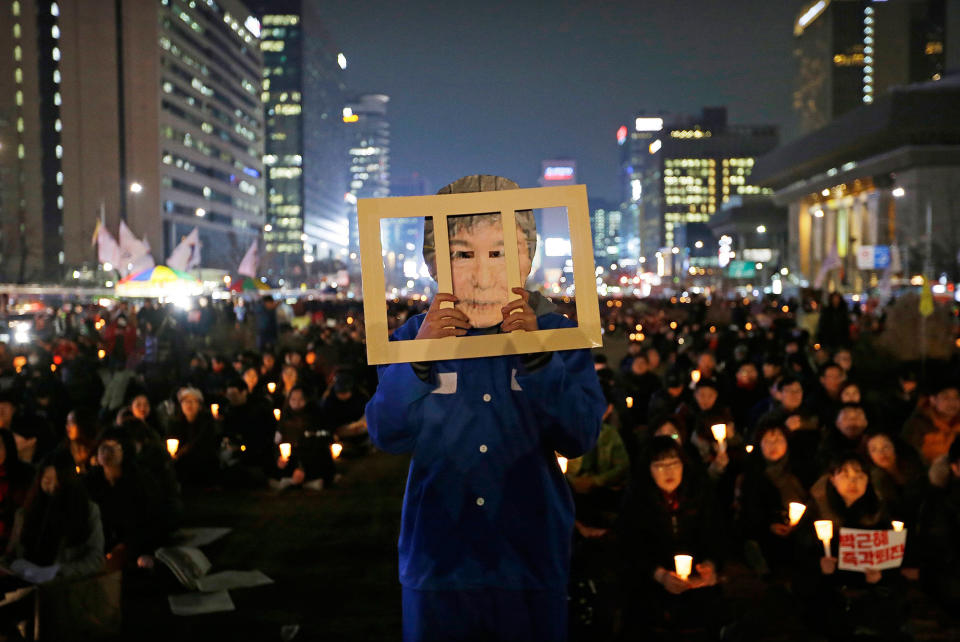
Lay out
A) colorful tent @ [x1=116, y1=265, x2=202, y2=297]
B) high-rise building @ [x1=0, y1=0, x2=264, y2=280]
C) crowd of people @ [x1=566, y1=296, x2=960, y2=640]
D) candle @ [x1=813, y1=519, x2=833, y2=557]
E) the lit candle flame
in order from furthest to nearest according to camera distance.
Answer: high-rise building @ [x1=0, y1=0, x2=264, y2=280], colorful tent @ [x1=116, y1=265, x2=202, y2=297], the lit candle flame, candle @ [x1=813, y1=519, x2=833, y2=557], crowd of people @ [x1=566, y1=296, x2=960, y2=640]

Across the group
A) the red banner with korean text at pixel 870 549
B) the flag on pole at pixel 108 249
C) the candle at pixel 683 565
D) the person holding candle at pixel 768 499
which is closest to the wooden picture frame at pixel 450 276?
the candle at pixel 683 565

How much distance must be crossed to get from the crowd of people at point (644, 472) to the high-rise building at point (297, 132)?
131 m

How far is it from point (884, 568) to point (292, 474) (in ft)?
21.1

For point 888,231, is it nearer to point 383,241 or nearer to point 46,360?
point 46,360

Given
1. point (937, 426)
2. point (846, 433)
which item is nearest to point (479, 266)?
point (846, 433)

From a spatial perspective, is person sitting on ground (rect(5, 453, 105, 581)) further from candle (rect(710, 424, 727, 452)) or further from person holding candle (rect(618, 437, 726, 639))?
candle (rect(710, 424, 727, 452))

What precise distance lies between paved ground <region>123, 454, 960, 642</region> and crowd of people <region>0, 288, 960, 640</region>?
230mm

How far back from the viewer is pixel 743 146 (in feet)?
580

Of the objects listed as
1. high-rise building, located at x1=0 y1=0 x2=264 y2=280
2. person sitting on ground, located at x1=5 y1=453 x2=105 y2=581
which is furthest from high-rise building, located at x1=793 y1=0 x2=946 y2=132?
person sitting on ground, located at x1=5 y1=453 x2=105 y2=581

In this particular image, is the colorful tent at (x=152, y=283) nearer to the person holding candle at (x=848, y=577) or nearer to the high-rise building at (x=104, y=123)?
the person holding candle at (x=848, y=577)

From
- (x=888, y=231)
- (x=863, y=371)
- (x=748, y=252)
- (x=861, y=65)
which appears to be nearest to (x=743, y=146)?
(x=861, y=65)

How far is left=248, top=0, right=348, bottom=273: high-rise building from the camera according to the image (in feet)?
494

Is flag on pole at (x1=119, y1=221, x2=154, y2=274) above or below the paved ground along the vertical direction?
above

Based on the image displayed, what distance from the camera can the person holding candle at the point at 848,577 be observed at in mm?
4992
